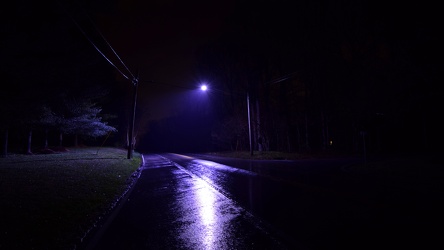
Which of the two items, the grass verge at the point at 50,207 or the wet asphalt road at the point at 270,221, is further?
the grass verge at the point at 50,207

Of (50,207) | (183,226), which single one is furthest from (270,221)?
(50,207)

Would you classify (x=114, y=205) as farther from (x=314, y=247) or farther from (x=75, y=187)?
(x=314, y=247)

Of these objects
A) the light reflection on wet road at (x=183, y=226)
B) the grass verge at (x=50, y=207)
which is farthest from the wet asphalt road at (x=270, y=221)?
the grass verge at (x=50, y=207)

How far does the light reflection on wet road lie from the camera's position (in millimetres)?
4180

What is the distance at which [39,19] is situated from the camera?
66.3 ft

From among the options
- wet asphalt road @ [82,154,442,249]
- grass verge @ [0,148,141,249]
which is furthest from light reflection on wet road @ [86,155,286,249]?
grass verge @ [0,148,141,249]

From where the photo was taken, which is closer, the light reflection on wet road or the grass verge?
the light reflection on wet road

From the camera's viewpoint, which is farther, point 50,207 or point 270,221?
point 50,207

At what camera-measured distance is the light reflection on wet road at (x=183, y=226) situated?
4.18m

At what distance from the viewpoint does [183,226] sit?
507 centimetres

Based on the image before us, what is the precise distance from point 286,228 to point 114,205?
4.82 meters

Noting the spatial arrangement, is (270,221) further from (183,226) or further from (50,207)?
(50,207)

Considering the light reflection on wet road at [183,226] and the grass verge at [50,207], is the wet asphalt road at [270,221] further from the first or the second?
the grass verge at [50,207]

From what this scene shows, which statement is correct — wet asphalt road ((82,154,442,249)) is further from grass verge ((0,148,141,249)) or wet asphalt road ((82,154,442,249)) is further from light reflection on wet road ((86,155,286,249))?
grass verge ((0,148,141,249))
